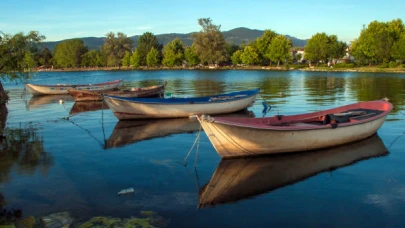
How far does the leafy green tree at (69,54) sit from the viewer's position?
553 ft

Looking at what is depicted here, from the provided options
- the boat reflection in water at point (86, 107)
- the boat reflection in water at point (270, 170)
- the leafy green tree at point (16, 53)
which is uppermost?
the leafy green tree at point (16, 53)

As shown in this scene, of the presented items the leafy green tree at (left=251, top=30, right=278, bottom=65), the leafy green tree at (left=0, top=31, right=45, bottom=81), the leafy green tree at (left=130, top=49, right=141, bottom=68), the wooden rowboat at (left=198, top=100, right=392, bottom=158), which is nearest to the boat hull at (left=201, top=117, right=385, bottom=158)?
the wooden rowboat at (left=198, top=100, right=392, bottom=158)

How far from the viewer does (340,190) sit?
9.70 metres

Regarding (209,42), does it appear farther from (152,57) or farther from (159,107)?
(159,107)

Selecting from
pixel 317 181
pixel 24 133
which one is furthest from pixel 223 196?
pixel 24 133

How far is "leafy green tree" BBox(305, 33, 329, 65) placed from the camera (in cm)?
10144

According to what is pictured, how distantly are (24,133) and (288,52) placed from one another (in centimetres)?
10523

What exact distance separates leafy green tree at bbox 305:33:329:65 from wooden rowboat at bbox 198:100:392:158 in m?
93.5

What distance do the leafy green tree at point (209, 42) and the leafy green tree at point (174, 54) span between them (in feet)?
63.7

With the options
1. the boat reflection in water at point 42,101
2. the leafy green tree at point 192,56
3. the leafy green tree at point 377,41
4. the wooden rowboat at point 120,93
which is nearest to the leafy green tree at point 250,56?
the leafy green tree at point 192,56

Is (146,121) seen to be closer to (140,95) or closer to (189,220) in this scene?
(140,95)

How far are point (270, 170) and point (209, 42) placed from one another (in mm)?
110741

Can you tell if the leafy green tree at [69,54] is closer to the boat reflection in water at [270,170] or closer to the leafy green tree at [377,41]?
the leafy green tree at [377,41]

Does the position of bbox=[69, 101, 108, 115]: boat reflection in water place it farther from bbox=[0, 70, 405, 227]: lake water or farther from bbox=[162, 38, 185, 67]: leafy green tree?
bbox=[162, 38, 185, 67]: leafy green tree
